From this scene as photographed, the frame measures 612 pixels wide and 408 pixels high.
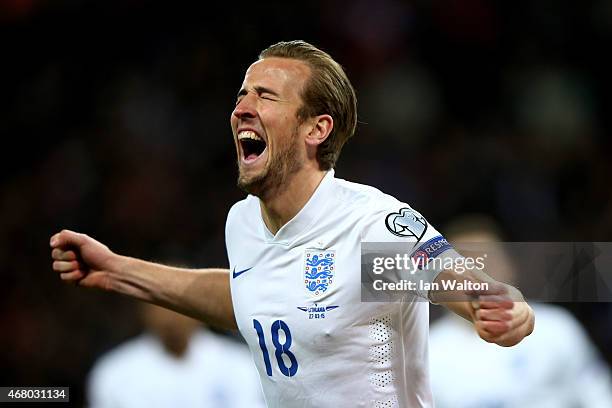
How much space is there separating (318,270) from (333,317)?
0.21 meters

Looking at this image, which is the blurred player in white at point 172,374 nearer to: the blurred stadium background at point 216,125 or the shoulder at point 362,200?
the blurred stadium background at point 216,125

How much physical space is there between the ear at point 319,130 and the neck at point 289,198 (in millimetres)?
124

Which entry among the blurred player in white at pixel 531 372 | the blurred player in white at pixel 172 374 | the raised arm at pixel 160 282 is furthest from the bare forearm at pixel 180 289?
the blurred player in white at pixel 172 374

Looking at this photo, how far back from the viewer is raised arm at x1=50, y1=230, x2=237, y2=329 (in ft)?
13.7

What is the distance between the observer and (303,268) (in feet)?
12.4

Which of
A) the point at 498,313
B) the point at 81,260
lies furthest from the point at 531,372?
the point at 498,313

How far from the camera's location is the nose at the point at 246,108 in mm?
4012

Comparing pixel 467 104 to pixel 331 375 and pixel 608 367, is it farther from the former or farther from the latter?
pixel 331 375

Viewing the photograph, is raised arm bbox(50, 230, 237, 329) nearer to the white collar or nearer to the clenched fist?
Answer: the clenched fist

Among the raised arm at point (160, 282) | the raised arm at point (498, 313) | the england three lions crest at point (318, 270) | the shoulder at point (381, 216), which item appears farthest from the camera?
the raised arm at point (160, 282)

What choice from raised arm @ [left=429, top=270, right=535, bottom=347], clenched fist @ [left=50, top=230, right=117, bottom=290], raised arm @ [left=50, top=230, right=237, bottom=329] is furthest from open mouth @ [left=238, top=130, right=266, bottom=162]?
raised arm @ [left=429, top=270, right=535, bottom=347]

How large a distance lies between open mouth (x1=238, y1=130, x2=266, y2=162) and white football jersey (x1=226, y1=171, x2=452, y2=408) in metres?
0.34

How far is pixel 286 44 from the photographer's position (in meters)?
4.21

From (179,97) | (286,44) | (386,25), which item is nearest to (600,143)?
(386,25)
